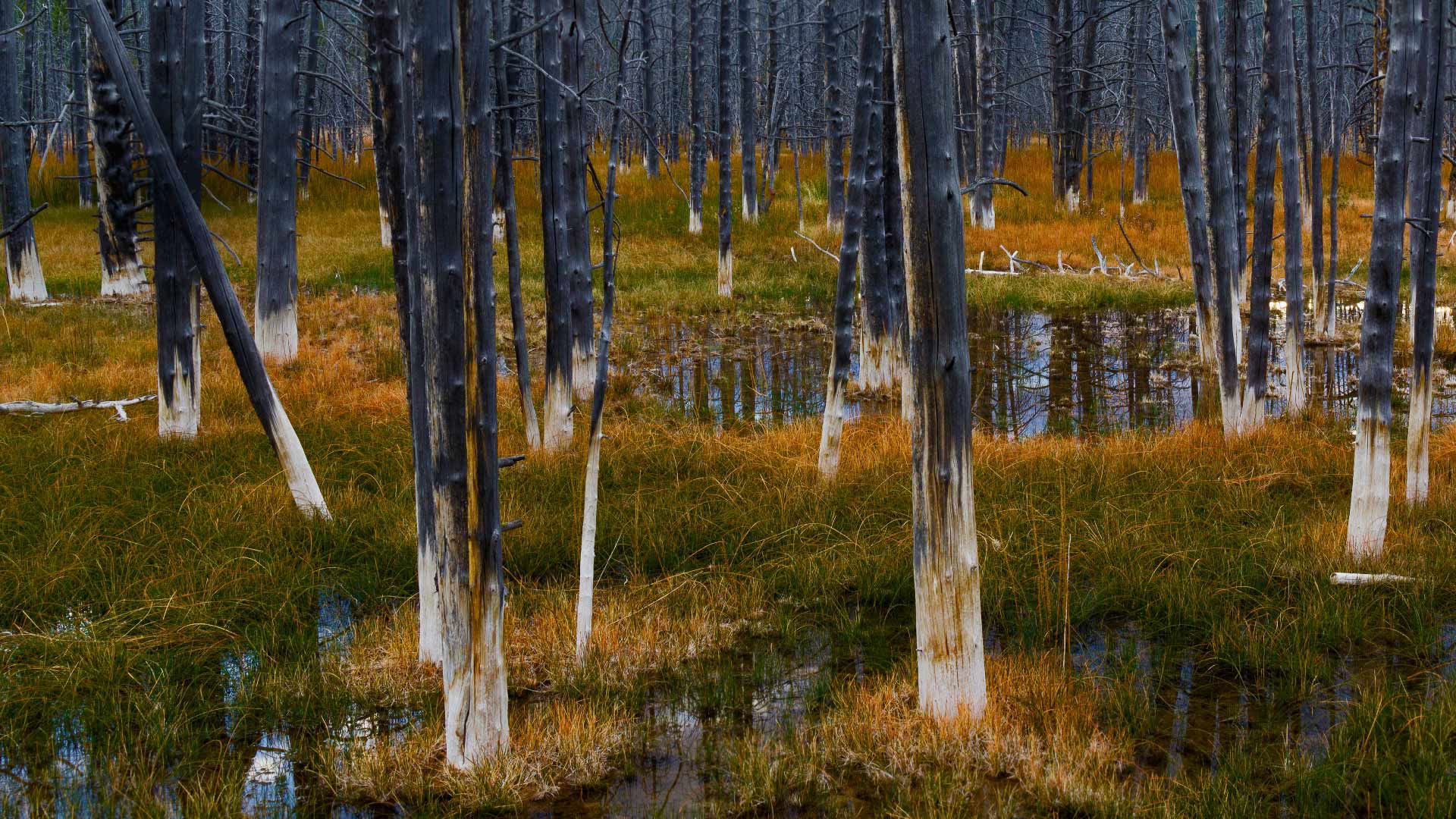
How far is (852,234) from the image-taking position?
7242 millimetres

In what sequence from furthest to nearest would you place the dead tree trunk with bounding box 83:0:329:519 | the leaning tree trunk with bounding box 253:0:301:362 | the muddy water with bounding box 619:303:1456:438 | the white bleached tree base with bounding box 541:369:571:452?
the leaning tree trunk with bounding box 253:0:301:362 → the muddy water with bounding box 619:303:1456:438 → the white bleached tree base with bounding box 541:369:571:452 → the dead tree trunk with bounding box 83:0:329:519

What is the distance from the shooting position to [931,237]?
3.71m

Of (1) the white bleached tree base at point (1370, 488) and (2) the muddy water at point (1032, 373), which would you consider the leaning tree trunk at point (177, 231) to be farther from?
(1) the white bleached tree base at point (1370, 488)

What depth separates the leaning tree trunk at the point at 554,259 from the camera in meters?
7.64

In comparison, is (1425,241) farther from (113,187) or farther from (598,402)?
(113,187)

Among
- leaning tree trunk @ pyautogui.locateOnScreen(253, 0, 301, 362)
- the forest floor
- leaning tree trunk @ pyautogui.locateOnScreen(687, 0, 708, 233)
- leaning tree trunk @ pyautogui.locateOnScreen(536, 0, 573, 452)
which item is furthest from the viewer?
leaning tree trunk @ pyautogui.locateOnScreen(687, 0, 708, 233)

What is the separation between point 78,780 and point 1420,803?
451cm

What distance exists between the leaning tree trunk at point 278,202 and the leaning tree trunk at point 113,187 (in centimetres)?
289

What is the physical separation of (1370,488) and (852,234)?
11.5 feet

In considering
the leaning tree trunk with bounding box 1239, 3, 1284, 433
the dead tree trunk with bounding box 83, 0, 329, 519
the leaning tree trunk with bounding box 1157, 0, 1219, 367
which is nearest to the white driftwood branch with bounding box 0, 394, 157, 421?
the dead tree trunk with bounding box 83, 0, 329, 519

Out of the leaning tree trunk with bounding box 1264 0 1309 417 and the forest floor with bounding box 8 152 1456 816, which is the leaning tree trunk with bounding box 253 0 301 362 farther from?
the leaning tree trunk with bounding box 1264 0 1309 417

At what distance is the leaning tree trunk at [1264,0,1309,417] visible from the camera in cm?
898

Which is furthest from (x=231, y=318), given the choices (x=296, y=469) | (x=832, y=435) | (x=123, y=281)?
(x=123, y=281)

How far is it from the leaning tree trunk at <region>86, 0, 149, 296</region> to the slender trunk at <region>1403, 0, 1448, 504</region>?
13.3 meters
